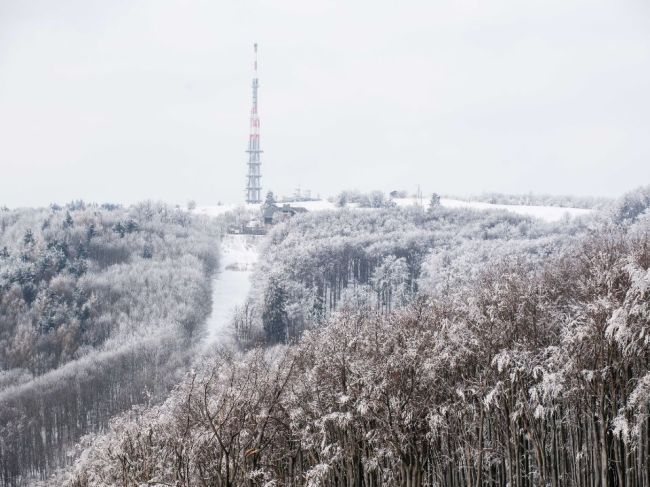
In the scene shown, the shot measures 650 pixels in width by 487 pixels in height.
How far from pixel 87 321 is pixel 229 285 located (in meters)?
Answer: 37.7

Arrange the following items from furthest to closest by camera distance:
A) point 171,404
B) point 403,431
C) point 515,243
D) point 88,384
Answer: point 515,243 → point 88,384 → point 171,404 → point 403,431

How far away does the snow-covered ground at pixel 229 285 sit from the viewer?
438 ft

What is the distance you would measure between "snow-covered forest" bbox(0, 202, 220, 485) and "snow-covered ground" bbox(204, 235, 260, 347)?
9.67 feet

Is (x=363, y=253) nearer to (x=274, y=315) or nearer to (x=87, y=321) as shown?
(x=274, y=315)

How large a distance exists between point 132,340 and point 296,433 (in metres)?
102

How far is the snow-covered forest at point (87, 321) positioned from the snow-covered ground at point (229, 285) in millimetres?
2949

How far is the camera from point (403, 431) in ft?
80.6

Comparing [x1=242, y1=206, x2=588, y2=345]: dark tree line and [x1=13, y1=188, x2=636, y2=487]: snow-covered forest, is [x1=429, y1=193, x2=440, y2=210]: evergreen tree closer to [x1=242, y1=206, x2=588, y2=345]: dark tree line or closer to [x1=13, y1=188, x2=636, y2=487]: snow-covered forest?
[x1=242, y1=206, x2=588, y2=345]: dark tree line

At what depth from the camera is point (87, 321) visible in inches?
5502

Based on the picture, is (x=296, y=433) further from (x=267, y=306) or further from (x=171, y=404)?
(x=267, y=306)

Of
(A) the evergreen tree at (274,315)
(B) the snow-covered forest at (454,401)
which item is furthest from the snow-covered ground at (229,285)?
(B) the snow-covered forest at (454,401)

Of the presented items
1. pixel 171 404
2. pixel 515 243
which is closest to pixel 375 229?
pixel 515 243

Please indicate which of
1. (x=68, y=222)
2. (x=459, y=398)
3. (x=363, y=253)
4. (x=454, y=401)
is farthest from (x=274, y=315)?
(x=68, y=222)

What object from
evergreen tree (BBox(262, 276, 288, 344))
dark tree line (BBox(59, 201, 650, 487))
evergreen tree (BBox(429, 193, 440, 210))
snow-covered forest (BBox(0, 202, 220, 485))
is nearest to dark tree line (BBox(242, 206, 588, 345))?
evergreen tree (BBox(262, 276, 288, 344))
